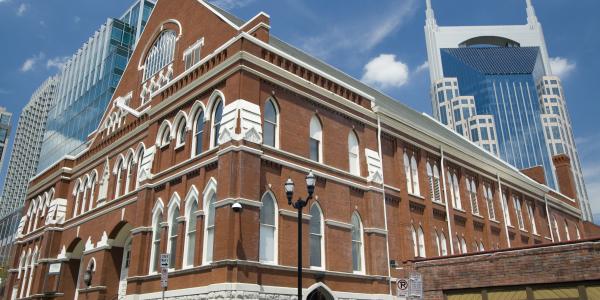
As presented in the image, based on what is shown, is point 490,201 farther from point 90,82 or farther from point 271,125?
point 90,82

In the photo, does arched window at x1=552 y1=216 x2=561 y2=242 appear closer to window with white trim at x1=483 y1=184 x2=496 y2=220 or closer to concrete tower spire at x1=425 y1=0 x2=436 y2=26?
window with white trim at x1=483 y1=184 x2=496 y2=220

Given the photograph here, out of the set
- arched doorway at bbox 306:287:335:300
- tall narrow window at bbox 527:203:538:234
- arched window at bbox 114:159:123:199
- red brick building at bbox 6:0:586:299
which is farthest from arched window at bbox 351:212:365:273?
A: tall narrow window at bbox 527:203:538:234

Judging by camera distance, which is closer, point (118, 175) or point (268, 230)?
point (268, 230)

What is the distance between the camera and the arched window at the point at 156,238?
21719mm

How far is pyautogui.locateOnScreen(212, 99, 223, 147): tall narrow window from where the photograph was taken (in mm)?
20611

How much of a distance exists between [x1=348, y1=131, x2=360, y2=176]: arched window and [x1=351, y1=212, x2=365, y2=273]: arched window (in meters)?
2.24

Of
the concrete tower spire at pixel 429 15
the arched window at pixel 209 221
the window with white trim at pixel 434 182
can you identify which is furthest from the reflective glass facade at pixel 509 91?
the arched window at pixel 209 221

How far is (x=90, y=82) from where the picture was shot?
77.6 metres

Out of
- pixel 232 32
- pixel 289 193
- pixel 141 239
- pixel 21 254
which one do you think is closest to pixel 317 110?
pixel 232 32

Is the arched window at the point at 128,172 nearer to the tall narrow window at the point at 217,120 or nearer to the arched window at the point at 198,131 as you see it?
the arched window at the point at 198,131

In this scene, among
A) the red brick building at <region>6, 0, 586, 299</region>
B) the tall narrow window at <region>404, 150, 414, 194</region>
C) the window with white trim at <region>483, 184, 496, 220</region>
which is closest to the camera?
the red brick building at <region>6, 0, 586, 299</region>

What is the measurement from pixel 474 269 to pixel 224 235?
8.41 metres

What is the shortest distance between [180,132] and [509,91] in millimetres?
151902

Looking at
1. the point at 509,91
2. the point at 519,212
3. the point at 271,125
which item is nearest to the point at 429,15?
the point at 509,91
